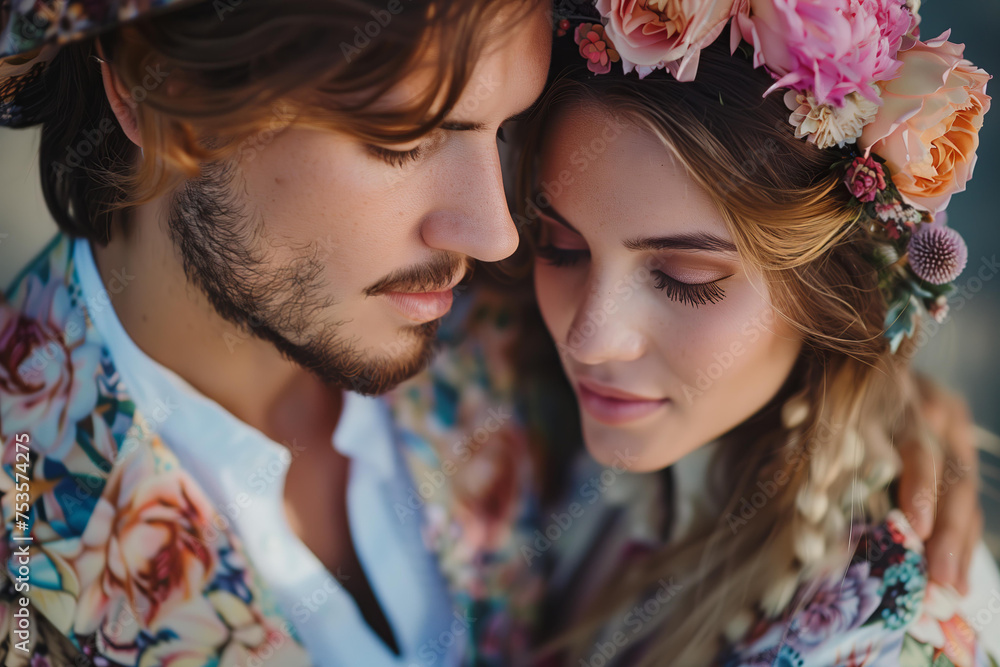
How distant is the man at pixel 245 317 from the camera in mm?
943

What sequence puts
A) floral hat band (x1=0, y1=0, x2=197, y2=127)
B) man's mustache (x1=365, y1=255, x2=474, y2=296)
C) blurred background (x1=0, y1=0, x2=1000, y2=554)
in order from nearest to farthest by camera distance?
floral hat band (x1=0, y1=0, x2=197, y2=127) < man's mustache (x1=365, y1=255, x2=474, y2=296) < blurred background (x1=0, y1=0, x2=1000, y2=554)

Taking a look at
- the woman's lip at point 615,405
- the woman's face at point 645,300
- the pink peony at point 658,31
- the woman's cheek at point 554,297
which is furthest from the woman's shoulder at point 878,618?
the pink peony at point 658,31

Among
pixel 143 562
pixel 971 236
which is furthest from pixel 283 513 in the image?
pixel 971 236

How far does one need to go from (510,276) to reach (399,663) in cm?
91

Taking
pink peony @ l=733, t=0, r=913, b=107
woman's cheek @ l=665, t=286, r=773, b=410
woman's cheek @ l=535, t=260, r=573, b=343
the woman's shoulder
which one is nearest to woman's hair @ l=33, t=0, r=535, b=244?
pink peony @ l=733, t=0, r=913, b=107

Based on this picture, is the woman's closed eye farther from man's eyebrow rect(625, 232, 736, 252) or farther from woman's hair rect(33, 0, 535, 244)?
man's eyebrow rect(625, 232, 736, 252)

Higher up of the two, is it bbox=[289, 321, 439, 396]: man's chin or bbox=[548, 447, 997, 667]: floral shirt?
bbox=[289, 321, 439, 396]: man's chin

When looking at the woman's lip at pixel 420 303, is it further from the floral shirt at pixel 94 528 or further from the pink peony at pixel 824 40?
the pink peony at pixel 824 40

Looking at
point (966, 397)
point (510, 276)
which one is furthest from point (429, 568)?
point (966, 397)

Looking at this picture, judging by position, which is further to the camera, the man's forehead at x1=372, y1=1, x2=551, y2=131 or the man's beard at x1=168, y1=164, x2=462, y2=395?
the man's beard at x1=168, y1=164, x2=462, y2=395

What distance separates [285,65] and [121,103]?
299 millimetres

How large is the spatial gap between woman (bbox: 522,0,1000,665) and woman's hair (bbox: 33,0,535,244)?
0.28 m

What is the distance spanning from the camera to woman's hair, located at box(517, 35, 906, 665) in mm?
1078

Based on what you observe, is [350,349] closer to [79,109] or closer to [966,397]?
[79,109]
